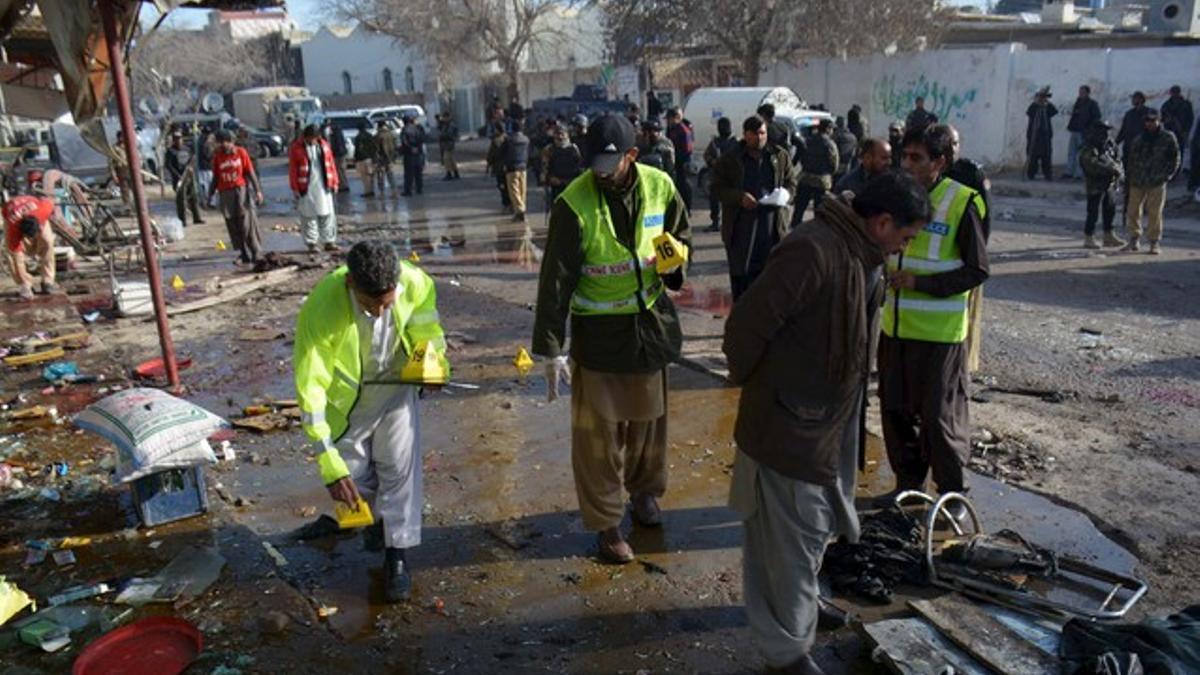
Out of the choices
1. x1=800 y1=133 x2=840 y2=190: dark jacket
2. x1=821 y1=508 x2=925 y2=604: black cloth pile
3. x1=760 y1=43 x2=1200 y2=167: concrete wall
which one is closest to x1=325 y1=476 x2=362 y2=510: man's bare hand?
x1=821 y1=508 x2=925 y2=604: black cloth pile

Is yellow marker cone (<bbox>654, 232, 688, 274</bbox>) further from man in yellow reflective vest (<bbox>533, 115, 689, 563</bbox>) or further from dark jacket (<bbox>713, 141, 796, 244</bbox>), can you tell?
dark jacket (<bbox>713, 141, 796, 244</bbox>)

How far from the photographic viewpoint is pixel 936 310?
422cm

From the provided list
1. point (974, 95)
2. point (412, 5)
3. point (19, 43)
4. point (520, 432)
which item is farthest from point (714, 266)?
point (412, 5)

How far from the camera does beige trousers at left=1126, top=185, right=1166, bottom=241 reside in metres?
10.6

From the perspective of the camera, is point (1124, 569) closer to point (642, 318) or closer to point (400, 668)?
point (642, 318)

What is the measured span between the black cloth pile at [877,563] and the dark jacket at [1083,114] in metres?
15.0

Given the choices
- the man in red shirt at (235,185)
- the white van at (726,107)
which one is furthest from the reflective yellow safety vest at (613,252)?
the white van at (726,107)

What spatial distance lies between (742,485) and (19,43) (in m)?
11.5

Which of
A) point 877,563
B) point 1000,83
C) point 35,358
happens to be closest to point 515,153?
point 35,358

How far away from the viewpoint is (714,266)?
11219 mm

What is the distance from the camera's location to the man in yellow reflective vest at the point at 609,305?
13.1 ft

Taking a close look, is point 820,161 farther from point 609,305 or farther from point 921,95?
point 921,95

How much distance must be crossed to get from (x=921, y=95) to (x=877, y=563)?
63.8 feet

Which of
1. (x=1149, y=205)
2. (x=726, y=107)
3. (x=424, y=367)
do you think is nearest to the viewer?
(x=424, y=367)
